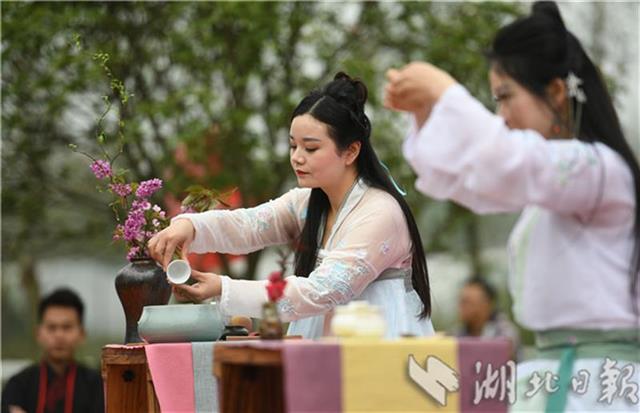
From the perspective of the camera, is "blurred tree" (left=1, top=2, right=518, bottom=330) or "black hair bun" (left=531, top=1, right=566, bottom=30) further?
"blurred tree" (left=1, top=2, right=518, bottom=330)

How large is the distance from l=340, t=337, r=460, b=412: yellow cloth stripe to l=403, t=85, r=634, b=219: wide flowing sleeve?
35cm

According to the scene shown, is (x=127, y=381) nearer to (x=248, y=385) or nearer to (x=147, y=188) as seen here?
(x=147, y=188)

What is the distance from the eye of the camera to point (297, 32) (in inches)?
349

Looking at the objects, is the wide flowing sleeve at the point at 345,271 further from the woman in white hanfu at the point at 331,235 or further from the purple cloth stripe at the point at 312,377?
the purple cloth stripe at the point at 312,377

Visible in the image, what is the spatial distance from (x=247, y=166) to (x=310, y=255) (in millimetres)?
4528

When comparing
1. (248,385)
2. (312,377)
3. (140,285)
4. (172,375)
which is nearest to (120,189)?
(140,285)

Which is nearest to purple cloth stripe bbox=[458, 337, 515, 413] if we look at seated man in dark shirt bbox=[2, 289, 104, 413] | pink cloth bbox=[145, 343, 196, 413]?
pink cloth bbox=[145, 343, 196, 413]

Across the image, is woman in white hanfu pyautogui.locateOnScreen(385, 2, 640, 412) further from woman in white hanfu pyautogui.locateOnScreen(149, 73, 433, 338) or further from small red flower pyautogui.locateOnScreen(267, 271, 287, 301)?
woman in white hanfu pyautogui.locateOnScreen(149, 73, 433, 338)

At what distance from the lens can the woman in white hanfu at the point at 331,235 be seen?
4.07 metres

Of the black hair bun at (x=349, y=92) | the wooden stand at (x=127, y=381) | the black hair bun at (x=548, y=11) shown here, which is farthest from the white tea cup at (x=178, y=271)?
the black hair bun at (x=548, y=11)

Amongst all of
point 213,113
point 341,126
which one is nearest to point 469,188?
point 341,126

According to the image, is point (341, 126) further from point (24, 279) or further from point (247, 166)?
point (24, 279)

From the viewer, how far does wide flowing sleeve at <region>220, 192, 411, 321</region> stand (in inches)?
158

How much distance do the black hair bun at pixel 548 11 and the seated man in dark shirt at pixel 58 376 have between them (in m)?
3.85
